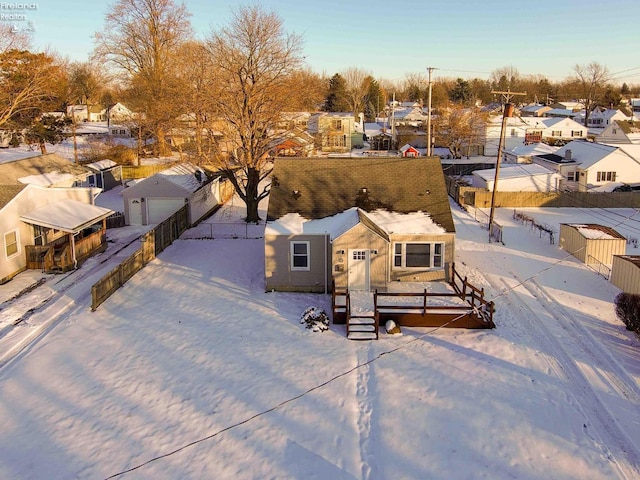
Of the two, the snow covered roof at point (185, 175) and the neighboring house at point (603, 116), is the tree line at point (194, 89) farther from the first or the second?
the neighboring house at point (603, 116)

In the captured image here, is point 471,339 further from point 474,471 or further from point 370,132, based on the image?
point 370,132

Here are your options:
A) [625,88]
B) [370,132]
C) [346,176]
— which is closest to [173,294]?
[346,176]

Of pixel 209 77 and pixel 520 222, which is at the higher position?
pixel 209 77

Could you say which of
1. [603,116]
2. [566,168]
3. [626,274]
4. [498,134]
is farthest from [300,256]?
[603,116]

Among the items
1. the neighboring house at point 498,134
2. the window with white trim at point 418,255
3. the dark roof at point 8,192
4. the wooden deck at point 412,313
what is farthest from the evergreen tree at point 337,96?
the wooden deck at point 412,313

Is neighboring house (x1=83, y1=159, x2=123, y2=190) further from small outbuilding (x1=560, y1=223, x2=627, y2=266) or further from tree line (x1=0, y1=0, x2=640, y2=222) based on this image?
small outbuilding (x1=560, y1=223, x2=627, y2=266)

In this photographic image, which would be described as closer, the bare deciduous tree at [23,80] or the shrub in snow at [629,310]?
the shrub in snow at [629,310]

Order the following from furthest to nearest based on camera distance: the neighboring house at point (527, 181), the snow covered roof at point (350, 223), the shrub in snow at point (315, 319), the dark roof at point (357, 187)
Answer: the neighboring house at point (527, 181)
the dark roof at point (357, 187)
the snow covered roof at point (350, 223)
the shrub in snow at point (315, 319)
